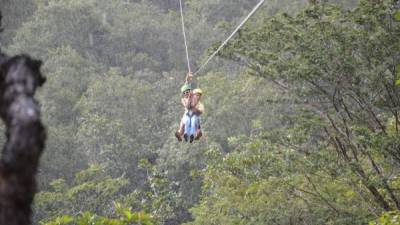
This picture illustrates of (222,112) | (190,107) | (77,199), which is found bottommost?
(190,107)

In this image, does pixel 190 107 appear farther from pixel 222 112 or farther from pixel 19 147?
pixel 222 112

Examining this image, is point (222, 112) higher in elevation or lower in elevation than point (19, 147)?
higher

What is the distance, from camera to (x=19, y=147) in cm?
89

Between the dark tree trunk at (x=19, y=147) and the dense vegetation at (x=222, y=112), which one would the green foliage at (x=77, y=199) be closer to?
the dense vegetation at (x=222, y=112)

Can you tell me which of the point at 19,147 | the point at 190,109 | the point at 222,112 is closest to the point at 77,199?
the point at 222,112

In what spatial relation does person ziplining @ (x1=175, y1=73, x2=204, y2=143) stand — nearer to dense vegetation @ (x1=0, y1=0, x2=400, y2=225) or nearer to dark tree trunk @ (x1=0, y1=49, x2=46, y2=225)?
dense vegetation @ (x1=0, y1=0, x2=400, y2=225)

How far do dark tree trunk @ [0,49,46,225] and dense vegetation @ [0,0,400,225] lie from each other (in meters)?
1.18

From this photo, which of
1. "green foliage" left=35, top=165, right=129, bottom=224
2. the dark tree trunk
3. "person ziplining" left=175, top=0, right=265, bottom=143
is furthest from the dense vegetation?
"person ziplining" left=175, top=0, right=265, bottom=143

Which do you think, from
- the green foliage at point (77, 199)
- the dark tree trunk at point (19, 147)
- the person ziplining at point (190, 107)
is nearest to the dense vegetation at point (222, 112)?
the green foliage at point (77, 199)

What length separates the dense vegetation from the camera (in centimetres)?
723

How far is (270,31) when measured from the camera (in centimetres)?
792

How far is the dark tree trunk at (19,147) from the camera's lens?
858 mm

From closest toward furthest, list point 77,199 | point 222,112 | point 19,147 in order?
point 19,147 < point 77,199 < point 222,112

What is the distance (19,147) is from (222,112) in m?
16.9
